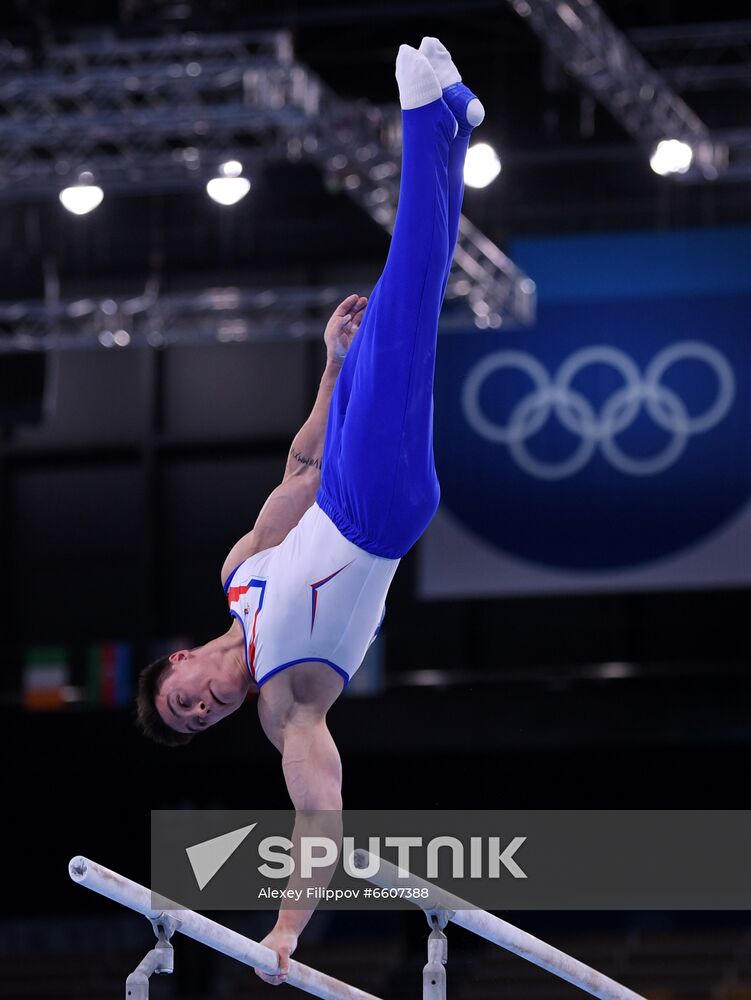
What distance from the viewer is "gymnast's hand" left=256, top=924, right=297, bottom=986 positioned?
4.46m

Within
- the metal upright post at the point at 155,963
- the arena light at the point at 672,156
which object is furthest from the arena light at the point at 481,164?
the metal upright post at the point at 155,963

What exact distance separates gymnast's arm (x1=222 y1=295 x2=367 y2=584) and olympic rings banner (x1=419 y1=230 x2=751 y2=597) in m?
7.45

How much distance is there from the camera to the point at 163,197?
1445 cm

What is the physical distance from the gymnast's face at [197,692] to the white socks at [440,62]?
1878mm

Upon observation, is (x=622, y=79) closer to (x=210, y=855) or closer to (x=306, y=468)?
(x=306, y=468)

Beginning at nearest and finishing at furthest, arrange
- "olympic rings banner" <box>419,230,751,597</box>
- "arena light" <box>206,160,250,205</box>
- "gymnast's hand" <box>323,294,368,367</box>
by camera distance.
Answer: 1. "gymnast's hand" <box>323,294,368,367</box>
2. "arena light" <box>206,160,250,205</box>
3. "olympic rings banner" <box>419,230,751,597</box>

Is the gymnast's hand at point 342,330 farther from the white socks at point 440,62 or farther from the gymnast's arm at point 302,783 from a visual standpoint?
the gymnast's arm at point 302,783

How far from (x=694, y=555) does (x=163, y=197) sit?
563 cm

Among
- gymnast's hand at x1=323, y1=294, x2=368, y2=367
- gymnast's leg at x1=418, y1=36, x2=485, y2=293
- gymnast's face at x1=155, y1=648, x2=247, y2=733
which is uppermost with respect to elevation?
gymnast's leg at x1=418, y1=36, x2=485, y2=293

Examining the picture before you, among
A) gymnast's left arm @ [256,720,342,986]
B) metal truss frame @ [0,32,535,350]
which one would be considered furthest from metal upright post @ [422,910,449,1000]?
metal truss frame @ [0,32,535,350]

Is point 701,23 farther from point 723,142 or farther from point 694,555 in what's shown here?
point 694,555

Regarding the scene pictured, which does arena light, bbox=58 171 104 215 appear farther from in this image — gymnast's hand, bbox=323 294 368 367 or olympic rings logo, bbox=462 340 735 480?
gymnast's hand, bbox=323 294 368 367

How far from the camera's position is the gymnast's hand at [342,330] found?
5312mm

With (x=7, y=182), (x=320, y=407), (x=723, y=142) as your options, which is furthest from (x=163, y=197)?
(x=320, y=407)
